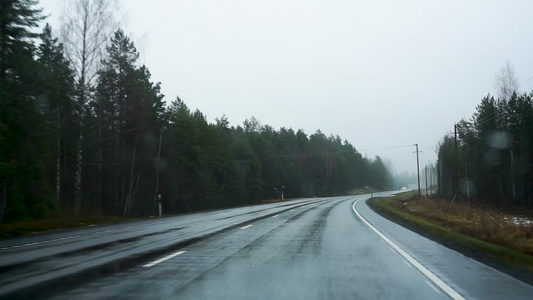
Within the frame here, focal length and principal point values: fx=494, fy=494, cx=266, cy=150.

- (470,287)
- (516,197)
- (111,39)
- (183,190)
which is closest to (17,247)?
(470,287)

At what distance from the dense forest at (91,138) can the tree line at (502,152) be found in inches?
1244

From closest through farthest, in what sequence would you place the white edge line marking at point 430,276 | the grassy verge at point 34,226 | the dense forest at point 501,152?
1. the white edge line marking at point 430,276
2. the grassy verge at point 34,226
3. the dense forest at point 501,152

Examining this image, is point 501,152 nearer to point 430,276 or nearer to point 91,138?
point 91,138

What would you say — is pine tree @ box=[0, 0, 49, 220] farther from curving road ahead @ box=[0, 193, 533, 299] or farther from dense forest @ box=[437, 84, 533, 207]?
dense forest @ box=[437, 84, 533, 207]

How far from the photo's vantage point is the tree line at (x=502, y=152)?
5925 cm

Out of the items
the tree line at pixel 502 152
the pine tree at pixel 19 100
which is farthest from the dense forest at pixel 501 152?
Result: the pine tree at pixel 19 100

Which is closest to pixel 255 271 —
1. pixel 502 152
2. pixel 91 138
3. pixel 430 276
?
pixel 430 276

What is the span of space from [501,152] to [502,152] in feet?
0.83

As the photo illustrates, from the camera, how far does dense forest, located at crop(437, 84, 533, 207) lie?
2327 inches

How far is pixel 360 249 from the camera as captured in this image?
12.9 m

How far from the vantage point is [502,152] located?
72.8 m

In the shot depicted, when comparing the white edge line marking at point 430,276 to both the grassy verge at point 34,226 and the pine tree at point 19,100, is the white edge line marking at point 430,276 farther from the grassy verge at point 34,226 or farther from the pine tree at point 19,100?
the pine tree at point 19,100

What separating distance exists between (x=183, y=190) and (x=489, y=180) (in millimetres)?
50718

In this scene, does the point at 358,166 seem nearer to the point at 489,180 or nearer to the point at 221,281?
the point at 489,180
